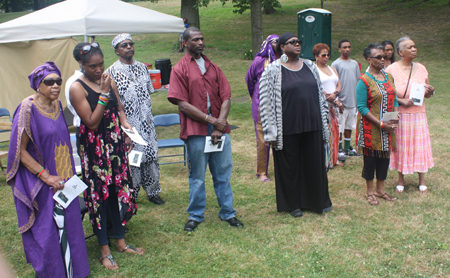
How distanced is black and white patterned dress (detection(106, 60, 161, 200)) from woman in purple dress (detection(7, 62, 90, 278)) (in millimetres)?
1440

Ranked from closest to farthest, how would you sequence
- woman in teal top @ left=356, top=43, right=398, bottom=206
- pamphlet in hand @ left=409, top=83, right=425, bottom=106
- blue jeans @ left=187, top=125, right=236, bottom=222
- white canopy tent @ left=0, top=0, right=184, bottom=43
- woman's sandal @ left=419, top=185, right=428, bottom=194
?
blue jeans @ left=187, top=125, right=236, bottom=222
woman in teal top @ left=356, top=43, right=398, bottom=206
pamphlet in hand @ left=409, top=83, right=425, bottom=106
woman's sandal @ left=419, top=185, right=428, bottom=194
white canopy tent @ left=0, top=0, right=184, bottom=43

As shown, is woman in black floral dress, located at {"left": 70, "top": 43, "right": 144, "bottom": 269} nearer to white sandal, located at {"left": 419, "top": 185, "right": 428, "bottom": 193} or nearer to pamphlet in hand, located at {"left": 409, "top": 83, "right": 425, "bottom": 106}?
pamphlet in hand, located at {"left": 409, "top": 83, "right": 425, "bottom": 106}

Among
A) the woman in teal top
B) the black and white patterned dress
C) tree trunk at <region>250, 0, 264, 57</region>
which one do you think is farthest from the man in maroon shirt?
tree trunk at <region>250, 0, 264, 57</region>

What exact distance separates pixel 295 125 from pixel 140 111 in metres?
1.90

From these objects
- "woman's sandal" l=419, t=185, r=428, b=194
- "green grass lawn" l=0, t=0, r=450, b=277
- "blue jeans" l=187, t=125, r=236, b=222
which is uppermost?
"blue jeans" l=187, t=125, r=236, b=222

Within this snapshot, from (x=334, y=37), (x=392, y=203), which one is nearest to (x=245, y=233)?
(x=392, y=203)

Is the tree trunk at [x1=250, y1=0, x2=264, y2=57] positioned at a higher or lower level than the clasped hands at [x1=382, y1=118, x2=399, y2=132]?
higher

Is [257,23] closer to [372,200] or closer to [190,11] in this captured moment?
[190,11]

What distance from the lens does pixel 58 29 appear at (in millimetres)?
7242

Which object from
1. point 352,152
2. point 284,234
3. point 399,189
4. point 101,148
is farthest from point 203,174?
point 352,152

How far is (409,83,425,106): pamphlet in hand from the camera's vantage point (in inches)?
191

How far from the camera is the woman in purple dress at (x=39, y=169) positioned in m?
3.18

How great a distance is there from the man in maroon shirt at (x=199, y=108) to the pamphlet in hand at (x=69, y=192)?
1260 mm

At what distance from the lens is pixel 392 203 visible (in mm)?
4910
